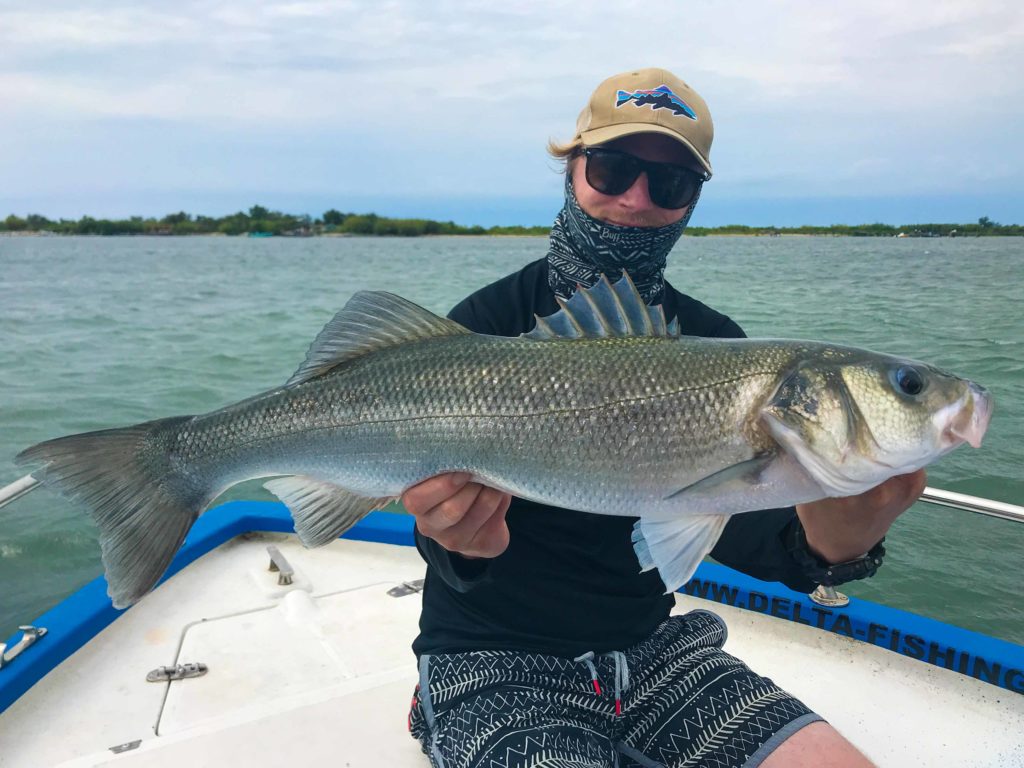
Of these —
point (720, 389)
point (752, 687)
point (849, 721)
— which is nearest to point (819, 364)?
point (720, 389)

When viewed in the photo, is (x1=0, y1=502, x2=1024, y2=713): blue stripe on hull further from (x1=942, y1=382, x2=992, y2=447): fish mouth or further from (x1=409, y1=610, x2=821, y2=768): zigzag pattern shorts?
(x1=942, y1=382, x2=992, y2=447): fish mouth

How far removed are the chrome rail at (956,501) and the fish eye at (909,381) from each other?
1.42m

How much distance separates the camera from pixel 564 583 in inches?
96.7

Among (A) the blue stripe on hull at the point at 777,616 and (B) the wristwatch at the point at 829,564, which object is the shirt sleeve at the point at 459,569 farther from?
(A) the blue stripe on hull at the point at 777,616

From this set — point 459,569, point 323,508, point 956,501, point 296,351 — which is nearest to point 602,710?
point 459,569

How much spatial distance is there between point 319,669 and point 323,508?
131 centimetres

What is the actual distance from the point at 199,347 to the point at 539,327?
1602cm

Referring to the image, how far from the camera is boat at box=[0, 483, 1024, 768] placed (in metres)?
2.83

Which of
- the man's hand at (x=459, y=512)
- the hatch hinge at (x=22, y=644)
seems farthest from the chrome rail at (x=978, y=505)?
the hatch hinge at (x=22, y=644)

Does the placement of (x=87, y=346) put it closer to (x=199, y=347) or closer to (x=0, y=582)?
(x=199, y=347)

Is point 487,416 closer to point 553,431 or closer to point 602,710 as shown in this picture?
point 553,431

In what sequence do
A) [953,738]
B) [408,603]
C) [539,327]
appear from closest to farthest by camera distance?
[539,327] < [953,738] < [408,603]

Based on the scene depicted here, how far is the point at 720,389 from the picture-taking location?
2.08 meters

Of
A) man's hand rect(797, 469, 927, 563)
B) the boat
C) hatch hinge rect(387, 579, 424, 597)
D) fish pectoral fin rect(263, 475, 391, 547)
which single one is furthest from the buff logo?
hatch hinge rect(387, 579, 424, 597)
